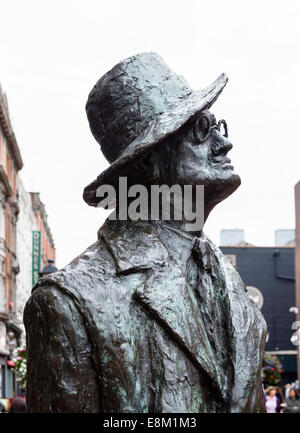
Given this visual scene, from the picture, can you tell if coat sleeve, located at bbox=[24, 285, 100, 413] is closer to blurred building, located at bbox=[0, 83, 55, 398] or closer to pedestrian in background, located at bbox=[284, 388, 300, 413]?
pedestrian in background, located at bbox=[284, 388, 300, 413]

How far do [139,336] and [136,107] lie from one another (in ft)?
3.42

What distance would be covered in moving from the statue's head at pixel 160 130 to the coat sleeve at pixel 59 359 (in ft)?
2.25

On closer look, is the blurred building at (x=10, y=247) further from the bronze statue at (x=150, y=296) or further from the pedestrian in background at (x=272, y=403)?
the bronze statue at (x=150, y=296)

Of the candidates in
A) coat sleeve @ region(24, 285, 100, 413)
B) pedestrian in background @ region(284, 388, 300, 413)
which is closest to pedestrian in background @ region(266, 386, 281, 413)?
pedestrian in background @ region(284, 388, 300, 413)

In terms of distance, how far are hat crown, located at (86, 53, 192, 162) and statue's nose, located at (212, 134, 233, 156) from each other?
0.25m

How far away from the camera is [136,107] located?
3.59 meters

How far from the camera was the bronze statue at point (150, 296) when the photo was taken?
314cm

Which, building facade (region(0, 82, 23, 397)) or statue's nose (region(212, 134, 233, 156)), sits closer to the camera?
statue's nose (region(212, 134, 233, 156))

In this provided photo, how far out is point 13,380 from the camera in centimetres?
4350

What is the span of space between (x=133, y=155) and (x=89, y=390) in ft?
3.31

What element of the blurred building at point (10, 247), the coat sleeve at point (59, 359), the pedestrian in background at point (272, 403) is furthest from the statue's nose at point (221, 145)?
the blurred building at point (10, 247)

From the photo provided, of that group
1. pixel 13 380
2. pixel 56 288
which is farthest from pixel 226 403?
pixel 13 380

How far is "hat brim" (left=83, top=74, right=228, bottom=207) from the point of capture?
342 centimetres

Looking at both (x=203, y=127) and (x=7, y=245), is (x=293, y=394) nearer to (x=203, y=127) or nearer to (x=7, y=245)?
(x=203, y=127)
